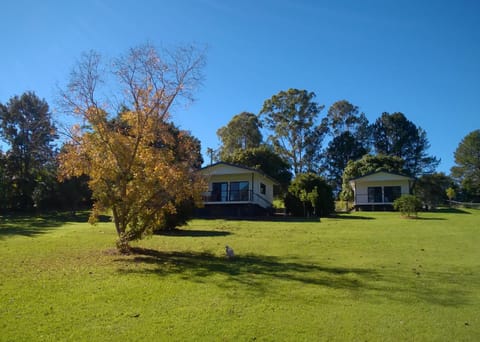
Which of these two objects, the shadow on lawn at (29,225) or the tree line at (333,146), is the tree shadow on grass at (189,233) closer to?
the shadow on lawn at (29,225)

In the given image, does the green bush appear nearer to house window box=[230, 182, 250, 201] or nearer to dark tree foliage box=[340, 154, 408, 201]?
house window box=[230, 182, 250, 201]

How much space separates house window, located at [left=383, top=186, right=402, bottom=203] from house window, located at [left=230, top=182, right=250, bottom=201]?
1494 cm

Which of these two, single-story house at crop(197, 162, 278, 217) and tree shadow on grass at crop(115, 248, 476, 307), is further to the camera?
single-story house at crop(197, 162, 278, 217)

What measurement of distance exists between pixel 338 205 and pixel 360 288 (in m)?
37.8

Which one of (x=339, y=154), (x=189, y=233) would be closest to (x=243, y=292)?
(x=189, y=233)

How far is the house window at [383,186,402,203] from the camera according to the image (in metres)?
36.8

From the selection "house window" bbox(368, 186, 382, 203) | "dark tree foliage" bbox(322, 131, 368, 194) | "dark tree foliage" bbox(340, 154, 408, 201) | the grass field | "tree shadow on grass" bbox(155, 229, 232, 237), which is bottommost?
the grass field

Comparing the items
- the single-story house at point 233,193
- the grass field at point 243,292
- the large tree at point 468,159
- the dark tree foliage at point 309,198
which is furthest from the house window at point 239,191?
the large tree at point 468,159

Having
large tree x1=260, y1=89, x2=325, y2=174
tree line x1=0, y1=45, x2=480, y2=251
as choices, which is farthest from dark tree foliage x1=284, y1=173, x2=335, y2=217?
large tree x1=260, y1=89, x2=325, y2=174

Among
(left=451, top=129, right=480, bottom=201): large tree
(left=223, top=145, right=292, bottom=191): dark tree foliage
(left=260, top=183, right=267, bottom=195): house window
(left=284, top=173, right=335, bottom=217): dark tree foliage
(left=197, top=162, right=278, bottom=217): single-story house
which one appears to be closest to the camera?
(left=284, top=173, right=335, bottom=217): dark tree foliage

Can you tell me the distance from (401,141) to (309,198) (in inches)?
1544

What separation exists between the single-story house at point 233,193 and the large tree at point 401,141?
3503cm

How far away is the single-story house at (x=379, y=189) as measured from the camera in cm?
3653

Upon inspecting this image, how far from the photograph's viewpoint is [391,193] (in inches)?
1459
